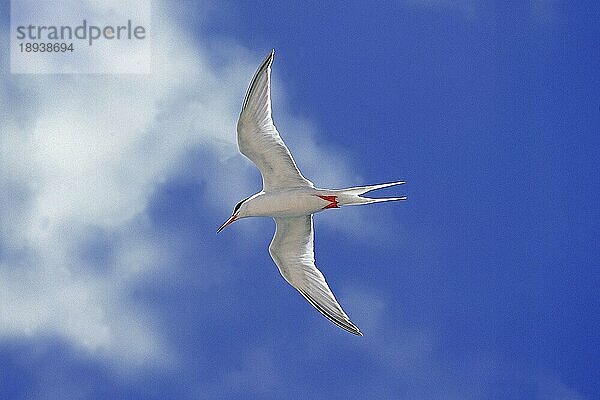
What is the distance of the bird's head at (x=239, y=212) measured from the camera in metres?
9.10

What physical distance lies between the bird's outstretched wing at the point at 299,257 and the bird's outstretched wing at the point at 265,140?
0.53 meters

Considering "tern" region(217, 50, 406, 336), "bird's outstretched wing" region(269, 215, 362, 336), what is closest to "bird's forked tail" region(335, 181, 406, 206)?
"tern" region(217, 50, 406, 336)

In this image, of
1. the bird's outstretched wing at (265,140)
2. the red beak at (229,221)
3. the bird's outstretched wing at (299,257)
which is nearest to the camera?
the bird's outstretched wing at (265,140)

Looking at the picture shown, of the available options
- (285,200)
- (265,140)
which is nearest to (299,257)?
(285,200)

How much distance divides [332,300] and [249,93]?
2.07 meters

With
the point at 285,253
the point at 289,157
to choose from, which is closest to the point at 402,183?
the point at 289,157

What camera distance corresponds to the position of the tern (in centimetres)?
864

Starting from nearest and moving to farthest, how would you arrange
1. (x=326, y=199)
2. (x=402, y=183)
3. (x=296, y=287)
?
(x=402, y=183), (x=326, y=199), (x=296, y=287)

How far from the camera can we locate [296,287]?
9.46 metres

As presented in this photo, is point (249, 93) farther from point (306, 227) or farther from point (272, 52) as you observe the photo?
point (306, 227)

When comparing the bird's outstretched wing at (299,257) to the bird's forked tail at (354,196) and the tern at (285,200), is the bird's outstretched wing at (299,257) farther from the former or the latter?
the bird's forked tail at (354,196)

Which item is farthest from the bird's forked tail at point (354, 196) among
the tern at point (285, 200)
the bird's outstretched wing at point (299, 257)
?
the bird's outstretched wing at point (299, 257)

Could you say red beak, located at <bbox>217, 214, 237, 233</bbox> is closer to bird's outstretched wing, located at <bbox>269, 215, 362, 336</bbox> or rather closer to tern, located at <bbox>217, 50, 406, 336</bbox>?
tern, located at <bbox>217, 50, 406, 336</bbox>

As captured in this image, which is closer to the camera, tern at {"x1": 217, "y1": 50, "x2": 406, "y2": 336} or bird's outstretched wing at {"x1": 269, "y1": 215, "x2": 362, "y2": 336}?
tern at {"x1": 217, "y1": 50, "x2": 406, "y2": 336}
